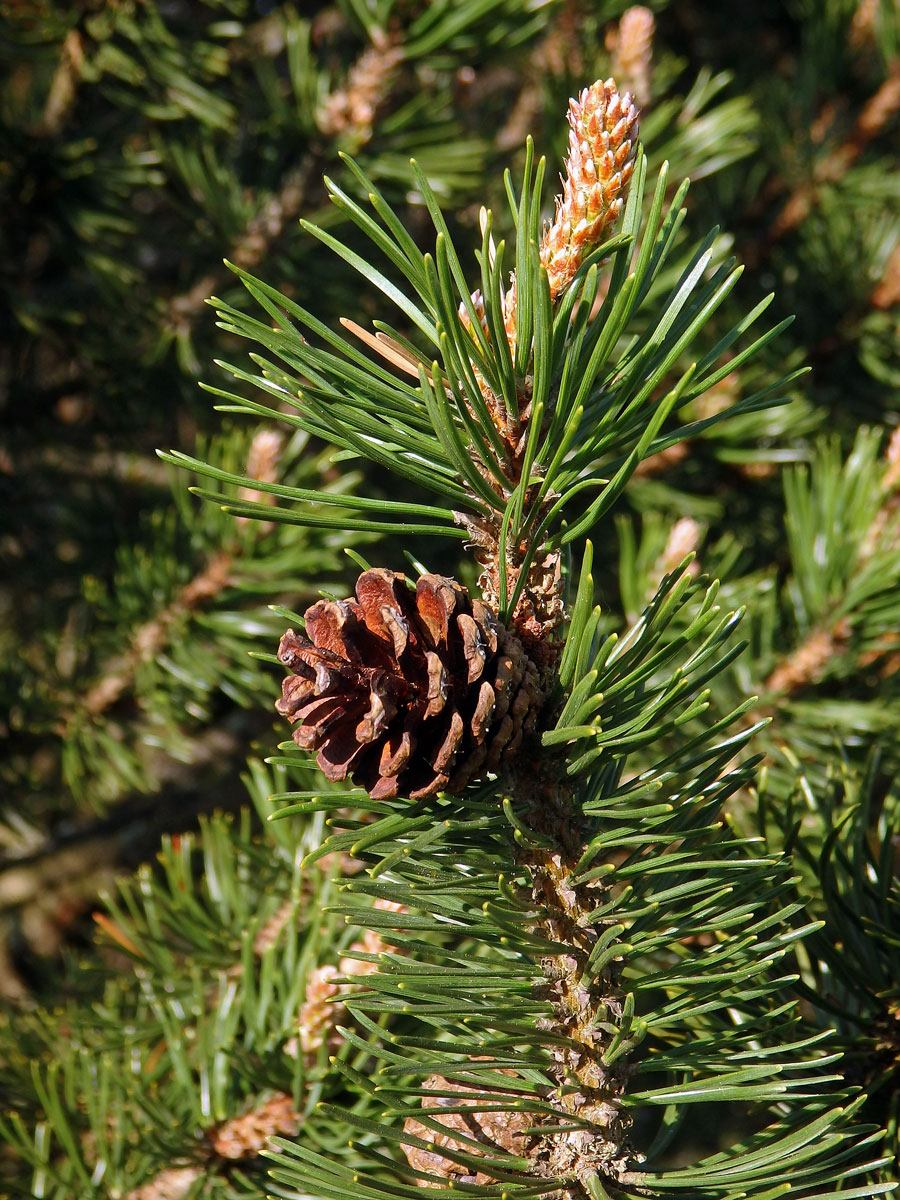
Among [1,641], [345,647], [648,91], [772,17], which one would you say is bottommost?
[345,647]

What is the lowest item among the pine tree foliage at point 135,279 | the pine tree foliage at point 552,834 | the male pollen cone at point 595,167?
the pine tree foliage at point 552,834

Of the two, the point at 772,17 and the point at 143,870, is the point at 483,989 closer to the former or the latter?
the point at 143,870

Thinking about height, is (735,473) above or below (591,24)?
below

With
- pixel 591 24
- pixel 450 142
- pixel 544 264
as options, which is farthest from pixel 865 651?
pixel 591 24

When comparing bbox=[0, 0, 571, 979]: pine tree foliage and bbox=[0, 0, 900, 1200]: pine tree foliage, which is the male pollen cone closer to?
bbox=[0, 0, 900, 1200]: pine tree foliage

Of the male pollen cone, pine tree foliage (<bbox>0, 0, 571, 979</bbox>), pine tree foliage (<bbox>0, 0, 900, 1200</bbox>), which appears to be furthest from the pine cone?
pine tree foliage (<bbox>0, 0, 571, 979</bbox>)

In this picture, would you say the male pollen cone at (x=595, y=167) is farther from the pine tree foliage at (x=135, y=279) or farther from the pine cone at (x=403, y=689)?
the pine tree foliage at (x=135, y=279)

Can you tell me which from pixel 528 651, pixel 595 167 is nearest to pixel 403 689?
pixel 528 651

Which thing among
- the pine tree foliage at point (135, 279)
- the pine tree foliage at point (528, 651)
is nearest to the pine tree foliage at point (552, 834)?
the pine tree foliage at point (528, 651)

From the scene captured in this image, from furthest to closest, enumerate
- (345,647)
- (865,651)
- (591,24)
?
(591,24) → (865,651) → (345,647)
